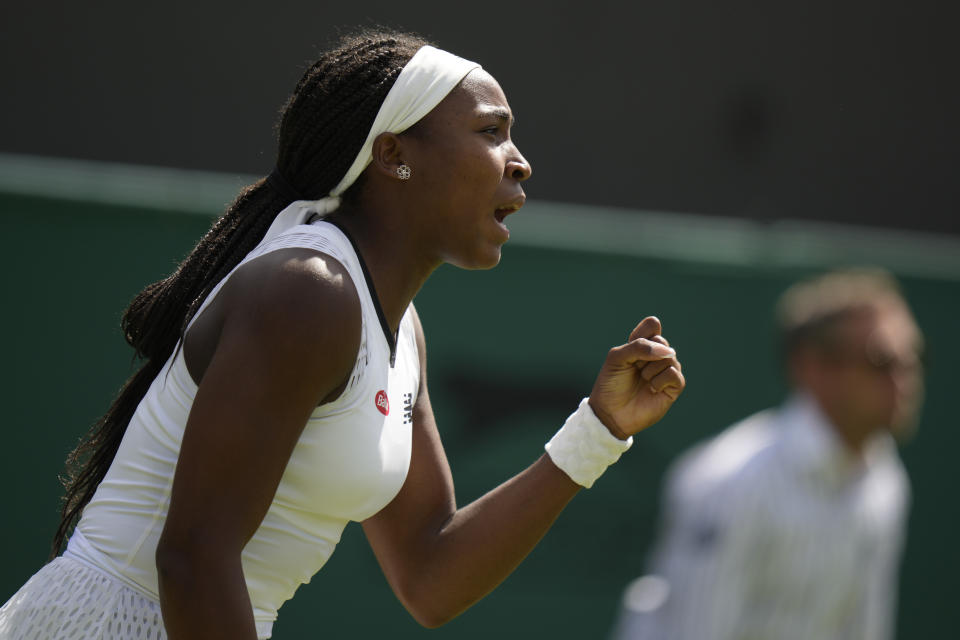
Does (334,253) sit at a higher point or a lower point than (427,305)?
higher

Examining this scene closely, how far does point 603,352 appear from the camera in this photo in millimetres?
4844

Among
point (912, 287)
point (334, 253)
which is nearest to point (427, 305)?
point (912, 287)

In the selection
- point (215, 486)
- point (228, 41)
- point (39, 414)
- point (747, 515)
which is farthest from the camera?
point (228, 41)

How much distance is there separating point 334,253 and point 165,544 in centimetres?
53

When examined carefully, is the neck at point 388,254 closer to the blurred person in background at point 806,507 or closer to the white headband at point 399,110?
the white headband at point 399,110

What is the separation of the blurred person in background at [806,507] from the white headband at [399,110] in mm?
1113

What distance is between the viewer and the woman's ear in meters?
2.17

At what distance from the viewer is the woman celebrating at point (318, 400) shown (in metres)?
1.79

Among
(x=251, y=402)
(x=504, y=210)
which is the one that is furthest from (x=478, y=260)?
(x=251, y=402)

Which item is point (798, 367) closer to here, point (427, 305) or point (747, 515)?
point (747, 515)

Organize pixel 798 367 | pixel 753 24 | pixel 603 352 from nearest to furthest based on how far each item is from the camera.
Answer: pixel 798 367 → pixel 603 352 → pixel 753 24

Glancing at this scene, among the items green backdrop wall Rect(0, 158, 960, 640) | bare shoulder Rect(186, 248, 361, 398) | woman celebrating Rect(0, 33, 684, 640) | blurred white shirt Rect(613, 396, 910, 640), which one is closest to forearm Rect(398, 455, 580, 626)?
woman celebrating Rect(0, 33, 684, 640)

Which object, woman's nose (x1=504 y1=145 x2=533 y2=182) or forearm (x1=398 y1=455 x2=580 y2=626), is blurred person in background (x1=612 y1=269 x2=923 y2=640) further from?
woman's nose (x1=504 y1=145 x2=533 y2=182)

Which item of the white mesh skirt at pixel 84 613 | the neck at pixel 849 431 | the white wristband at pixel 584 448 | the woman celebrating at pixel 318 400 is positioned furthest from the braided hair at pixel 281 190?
the neck at pixel 849 431
